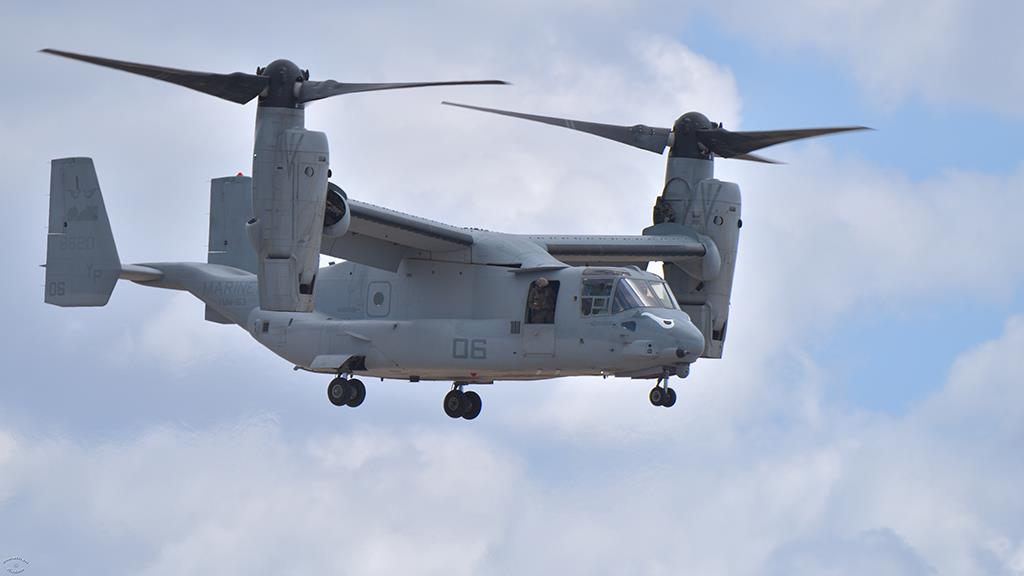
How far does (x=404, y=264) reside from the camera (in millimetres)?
39438

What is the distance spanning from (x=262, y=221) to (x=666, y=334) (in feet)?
24.3

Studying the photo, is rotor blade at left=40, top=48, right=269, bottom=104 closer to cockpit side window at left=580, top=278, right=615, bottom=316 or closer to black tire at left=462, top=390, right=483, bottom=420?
cockpit side window at left=580, top=278, right=615, bottom=316

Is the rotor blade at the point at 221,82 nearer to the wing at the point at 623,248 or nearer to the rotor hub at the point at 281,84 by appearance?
the rotor hub at the point at 281,84

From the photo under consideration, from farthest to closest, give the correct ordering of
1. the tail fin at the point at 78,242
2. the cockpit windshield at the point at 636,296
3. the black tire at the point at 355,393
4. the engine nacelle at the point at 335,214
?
1. the black tire at the point at 355,393
2. the tail fin at the point at 78,242
3. the cockpit windshield at the point at 636,296
4. the engine nacelle at the point at 335,214

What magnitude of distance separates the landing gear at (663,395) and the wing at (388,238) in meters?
4.52

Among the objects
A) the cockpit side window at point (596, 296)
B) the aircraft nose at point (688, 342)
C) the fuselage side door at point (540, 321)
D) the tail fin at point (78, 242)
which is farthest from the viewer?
the tail fin at point (78, 242)

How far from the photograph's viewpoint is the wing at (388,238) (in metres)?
37.8

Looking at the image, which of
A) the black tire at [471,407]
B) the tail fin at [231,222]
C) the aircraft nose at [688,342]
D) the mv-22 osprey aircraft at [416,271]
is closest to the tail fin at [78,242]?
the mv-22 osprey aircraft at [416,271]

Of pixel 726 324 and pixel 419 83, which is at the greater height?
pixel 419 83

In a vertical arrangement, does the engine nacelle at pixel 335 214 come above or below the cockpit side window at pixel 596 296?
above

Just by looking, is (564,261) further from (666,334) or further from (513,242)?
(666,334)

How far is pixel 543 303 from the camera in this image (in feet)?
122

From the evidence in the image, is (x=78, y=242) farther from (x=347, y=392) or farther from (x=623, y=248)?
(x=623, y=248)

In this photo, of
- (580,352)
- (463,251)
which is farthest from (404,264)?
(580,352)
